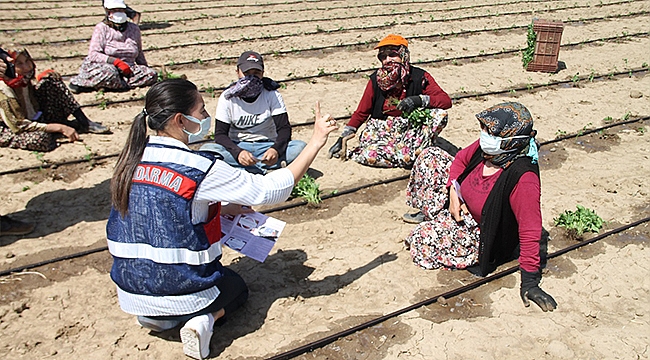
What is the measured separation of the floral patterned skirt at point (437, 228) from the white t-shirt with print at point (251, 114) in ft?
4.99

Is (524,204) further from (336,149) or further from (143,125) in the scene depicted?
(336,149)

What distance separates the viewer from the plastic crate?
9188 mm

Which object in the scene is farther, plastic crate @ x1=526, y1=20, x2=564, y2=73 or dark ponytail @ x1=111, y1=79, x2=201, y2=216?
plastic crate @ x1=526, y1=20, x2=564, y2=73

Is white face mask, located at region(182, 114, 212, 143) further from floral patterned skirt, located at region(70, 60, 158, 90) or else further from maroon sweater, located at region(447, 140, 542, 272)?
floral patterned skirt, located at region(70, 60, 158, 90)

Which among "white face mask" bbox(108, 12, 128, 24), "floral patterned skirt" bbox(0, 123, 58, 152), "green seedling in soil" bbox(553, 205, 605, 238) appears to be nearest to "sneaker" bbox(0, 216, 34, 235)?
"floral patterned skirt" bbox(0, 123, 58, 152)

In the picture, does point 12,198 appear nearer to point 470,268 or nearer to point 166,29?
point 470,268

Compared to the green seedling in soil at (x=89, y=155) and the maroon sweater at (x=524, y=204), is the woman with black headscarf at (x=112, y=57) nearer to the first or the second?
the green seedling in soil at (x=89, y=155)

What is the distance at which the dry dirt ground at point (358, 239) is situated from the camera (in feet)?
11.8

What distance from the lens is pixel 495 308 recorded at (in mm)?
3920

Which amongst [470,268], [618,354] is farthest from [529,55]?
[618,354]

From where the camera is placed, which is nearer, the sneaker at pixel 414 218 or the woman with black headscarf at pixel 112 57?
the sneaker at pixel 414 218

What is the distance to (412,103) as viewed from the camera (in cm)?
556

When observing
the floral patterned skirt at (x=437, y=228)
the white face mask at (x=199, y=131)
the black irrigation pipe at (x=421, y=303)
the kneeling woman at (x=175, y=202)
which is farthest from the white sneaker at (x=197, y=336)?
the floral patterned skirt at (x=437, y=228)

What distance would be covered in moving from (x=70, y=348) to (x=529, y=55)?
826 cm
